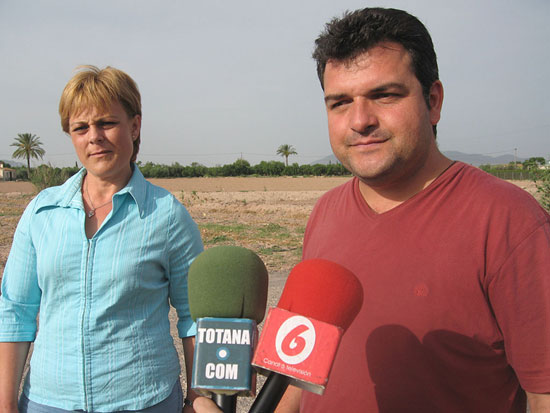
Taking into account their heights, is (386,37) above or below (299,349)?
above

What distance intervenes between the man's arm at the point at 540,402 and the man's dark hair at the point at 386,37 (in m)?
1.08

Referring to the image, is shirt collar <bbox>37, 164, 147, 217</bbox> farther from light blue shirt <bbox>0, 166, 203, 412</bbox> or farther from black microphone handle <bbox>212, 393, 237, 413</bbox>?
black microphone handle <bbox>212, 393, 237, 413</bbox>

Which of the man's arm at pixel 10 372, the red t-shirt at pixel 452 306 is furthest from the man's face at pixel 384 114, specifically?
the man's arm at pixel 10 372

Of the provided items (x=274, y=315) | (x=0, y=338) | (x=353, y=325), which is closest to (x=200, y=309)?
(x=274, y=315)

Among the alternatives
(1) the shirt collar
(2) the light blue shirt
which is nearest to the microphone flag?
(2) the light blue shirt

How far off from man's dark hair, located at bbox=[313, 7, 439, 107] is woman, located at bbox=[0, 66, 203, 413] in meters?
1.22

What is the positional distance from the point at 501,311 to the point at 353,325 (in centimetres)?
52

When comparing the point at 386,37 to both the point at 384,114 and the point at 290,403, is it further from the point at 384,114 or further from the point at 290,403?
the point at 290,403

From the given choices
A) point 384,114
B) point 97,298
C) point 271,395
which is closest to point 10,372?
point 97,298

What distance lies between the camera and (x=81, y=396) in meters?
2.07

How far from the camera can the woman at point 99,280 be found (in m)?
2.10

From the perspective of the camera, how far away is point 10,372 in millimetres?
2146

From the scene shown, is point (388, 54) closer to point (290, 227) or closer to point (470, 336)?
point (470, 336)

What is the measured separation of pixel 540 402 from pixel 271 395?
92cm
